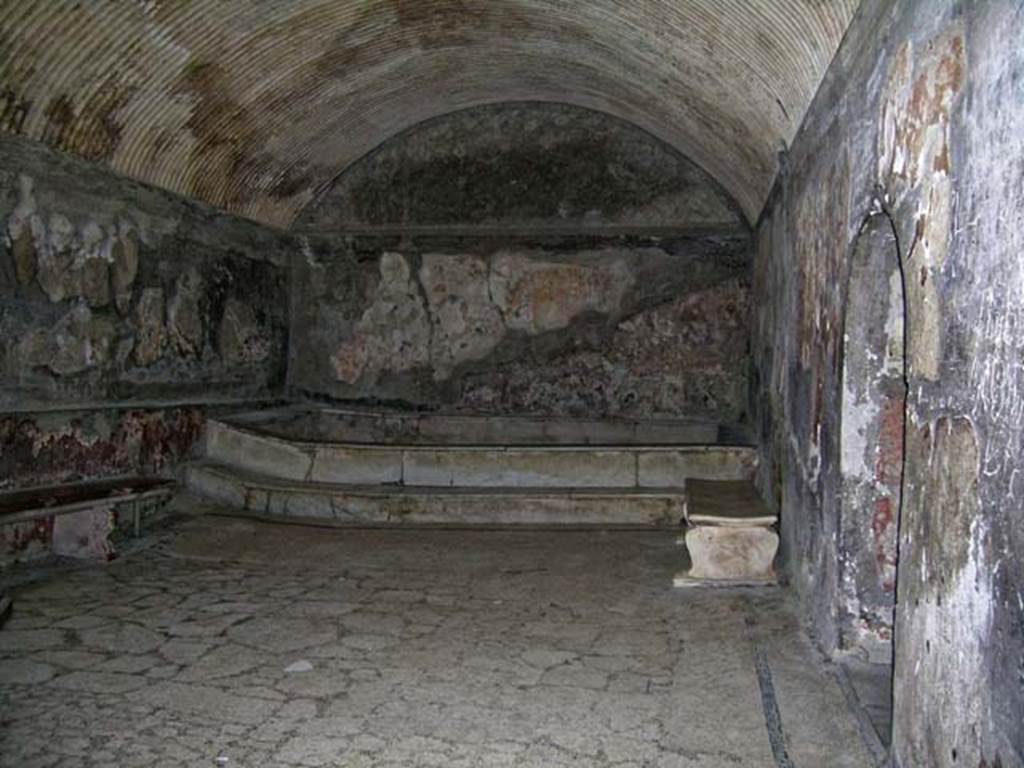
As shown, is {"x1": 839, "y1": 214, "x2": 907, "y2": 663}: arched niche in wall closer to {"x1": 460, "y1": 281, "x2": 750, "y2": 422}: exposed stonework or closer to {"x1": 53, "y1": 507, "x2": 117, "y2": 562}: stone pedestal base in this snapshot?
{"x1": 53, "y1": 507, "x2": 117, "y2": 562}: stone pedestal base

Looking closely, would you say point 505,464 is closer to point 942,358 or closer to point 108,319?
point 108,319

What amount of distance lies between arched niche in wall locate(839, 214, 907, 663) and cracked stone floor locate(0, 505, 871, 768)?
14.3 inches

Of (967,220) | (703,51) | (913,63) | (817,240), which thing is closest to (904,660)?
(967,220)

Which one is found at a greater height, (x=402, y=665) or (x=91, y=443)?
(x=91, y=443)

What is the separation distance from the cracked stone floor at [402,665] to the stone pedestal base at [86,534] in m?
0.24

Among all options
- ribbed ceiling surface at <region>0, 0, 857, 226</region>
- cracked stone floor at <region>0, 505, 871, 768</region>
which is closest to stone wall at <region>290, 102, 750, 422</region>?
ribbed ceiling surface at <region>0, 0, 857, 226</region>

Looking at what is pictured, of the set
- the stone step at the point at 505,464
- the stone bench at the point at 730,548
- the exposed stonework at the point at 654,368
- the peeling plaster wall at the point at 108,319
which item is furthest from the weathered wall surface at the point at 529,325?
the stone bench at the point at 730,548

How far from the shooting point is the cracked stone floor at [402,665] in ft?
11.5

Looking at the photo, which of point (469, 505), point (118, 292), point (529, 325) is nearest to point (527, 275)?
point (529, 325)

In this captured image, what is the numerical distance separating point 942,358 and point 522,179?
8.71 metres

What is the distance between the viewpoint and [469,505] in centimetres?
787

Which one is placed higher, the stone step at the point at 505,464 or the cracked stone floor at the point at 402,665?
the stone step at the point at 505,464

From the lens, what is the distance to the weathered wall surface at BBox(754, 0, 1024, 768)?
2125 millimetres

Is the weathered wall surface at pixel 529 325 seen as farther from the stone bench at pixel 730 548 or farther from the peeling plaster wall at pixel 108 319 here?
the stone bench at pixel 730 548
